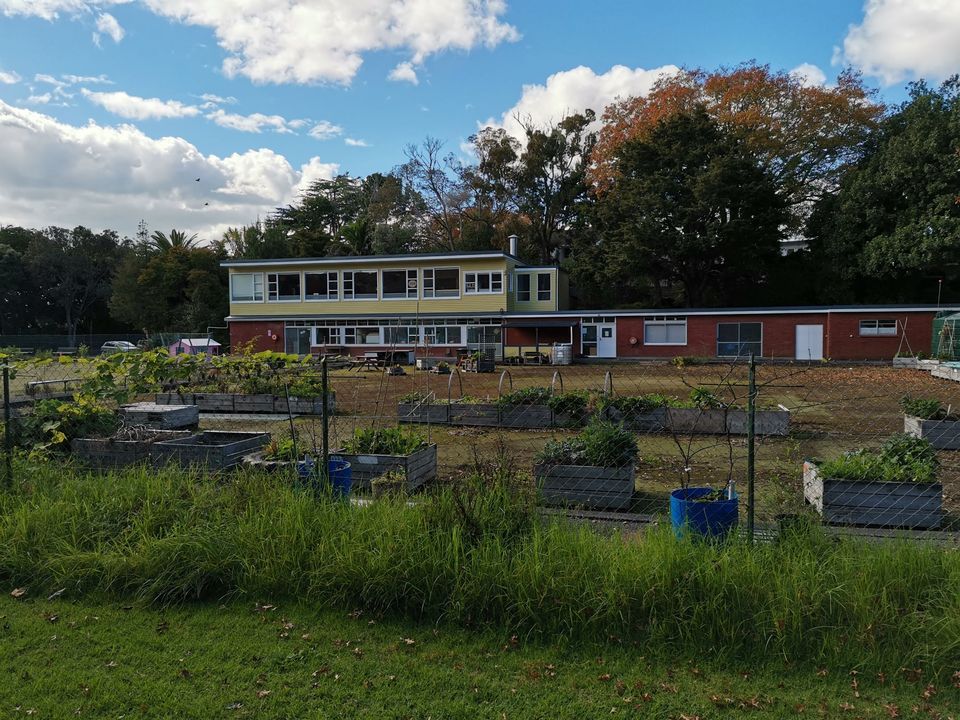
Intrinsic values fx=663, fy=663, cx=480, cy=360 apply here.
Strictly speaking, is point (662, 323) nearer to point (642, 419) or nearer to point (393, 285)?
point (393, 285)

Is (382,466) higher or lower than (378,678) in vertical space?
higher

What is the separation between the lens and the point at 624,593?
3.85 metres

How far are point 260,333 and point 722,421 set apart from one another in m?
34.5

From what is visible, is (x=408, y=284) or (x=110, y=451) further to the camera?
(x=408, y=284)

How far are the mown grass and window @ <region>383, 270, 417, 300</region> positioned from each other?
34.5 m

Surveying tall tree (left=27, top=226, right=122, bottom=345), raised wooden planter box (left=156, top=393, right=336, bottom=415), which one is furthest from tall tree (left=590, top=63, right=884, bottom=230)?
tall tree (left=27, top=226, right=122, bottom=345)

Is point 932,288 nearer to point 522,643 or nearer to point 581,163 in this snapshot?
point 581,163

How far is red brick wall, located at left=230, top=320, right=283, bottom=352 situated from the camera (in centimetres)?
4081

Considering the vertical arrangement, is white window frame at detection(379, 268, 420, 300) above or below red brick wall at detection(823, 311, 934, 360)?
above

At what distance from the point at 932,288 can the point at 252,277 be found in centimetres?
4001

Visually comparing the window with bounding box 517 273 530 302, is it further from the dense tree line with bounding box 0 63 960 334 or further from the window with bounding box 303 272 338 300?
the window with bounding box 303 272 338 300

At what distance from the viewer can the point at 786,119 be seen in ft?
135

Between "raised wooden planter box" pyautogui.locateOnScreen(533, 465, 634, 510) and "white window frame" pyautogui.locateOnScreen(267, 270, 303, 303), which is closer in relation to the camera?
"raised wooden planter box" pyautogui.locateOnScreen(533, 465, 634, 510)

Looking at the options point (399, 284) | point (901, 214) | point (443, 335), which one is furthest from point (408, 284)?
point (901, 214)
